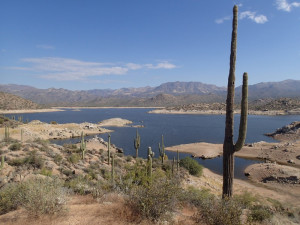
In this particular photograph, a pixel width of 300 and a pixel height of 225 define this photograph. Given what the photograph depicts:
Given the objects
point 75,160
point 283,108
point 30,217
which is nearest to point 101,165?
point 75,160

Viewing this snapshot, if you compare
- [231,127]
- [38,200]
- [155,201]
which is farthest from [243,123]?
[38,200]

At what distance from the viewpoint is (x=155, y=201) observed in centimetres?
666

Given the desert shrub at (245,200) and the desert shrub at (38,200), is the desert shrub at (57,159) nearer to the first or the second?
the desert shrub at (38,200)

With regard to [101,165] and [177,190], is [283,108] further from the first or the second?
[177,190]

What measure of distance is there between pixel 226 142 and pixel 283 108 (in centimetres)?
13609

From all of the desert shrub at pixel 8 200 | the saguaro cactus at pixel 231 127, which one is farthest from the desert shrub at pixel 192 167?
the desert shrub at pixel 8 200

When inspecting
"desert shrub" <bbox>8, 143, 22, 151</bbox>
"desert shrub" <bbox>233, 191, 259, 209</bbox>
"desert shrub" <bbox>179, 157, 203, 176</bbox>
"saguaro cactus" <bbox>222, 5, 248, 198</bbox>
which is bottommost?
"desert shrub" <bbox>179, 157, 203, 176</bbox>

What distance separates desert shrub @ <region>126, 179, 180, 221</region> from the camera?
656cm

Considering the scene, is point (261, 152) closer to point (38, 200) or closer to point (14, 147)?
point (14, 147)

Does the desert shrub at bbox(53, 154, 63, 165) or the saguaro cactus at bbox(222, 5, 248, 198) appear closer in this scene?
the saguaro cactus at bbox(222, 5, 248, 198)

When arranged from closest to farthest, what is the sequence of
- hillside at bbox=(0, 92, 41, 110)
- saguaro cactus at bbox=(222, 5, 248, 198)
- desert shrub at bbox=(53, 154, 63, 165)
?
1. saguaro cactus at bbox=(222, 5, 248, 198)
2. desert shrub at bbox=(53, 154, 63, 165)
3. hillside at bbox=(0, 92, 41, 110)

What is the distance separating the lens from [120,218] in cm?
666

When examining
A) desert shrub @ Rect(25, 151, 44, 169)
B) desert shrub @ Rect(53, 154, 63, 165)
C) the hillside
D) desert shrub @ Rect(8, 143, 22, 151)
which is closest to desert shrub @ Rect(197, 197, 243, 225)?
desert shrub @ Rect(25, 151, 44, 169)

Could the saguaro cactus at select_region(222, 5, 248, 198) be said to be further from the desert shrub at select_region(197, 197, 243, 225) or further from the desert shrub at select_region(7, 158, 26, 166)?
the desert shrub at select_region(7, 158, 26, 166)
